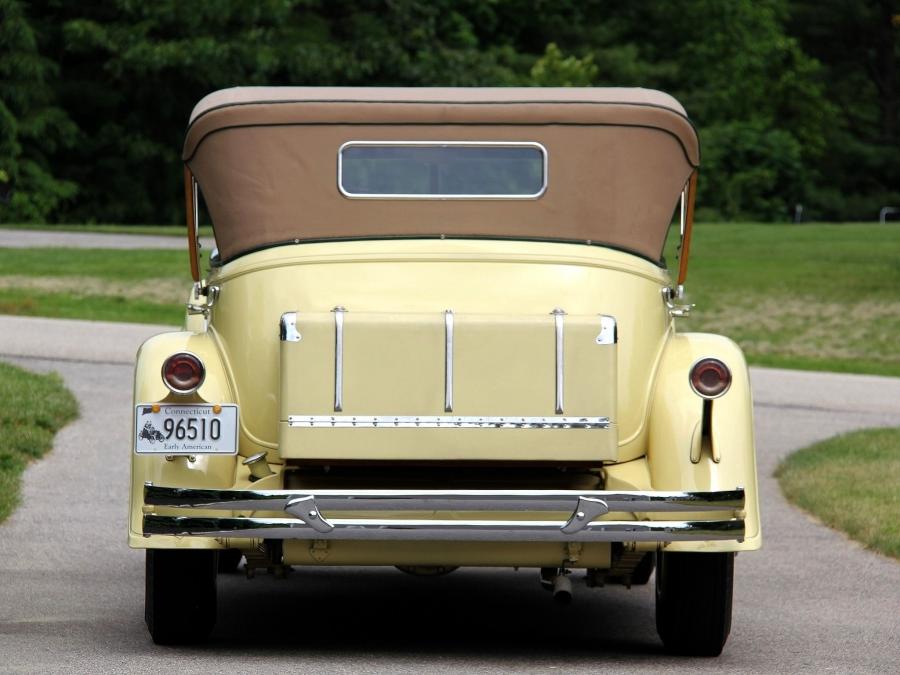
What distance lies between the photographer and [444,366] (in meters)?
5.86

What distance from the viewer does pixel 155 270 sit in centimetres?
2598

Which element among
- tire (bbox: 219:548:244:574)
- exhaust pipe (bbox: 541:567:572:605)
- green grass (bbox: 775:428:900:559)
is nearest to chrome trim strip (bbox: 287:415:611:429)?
exhaust pipe (bbox: 541:567:572:605)

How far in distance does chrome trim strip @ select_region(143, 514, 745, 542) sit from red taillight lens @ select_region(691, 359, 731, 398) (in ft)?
1.83

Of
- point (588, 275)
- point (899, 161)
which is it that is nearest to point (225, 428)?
point (588, 275)

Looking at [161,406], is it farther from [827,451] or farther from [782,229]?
[782,229]

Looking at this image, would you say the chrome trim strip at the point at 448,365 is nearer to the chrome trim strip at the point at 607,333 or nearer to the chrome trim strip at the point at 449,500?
the chrome trim strip at the point at 449,500

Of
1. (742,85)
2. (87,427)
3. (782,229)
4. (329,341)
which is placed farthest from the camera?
(742,85)

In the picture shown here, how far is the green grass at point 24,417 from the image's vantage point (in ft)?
34.9

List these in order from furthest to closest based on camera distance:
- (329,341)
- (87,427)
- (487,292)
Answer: (87,427) < (487,292) < (329,341)

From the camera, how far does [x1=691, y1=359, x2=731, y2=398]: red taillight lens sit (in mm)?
6086

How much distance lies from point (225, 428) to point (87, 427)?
23.1 feet

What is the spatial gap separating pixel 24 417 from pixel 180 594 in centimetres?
637

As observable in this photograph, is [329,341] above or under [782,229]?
above

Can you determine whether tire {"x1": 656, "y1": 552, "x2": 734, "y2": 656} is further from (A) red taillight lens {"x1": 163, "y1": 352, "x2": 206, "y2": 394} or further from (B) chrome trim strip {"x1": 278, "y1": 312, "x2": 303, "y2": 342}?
(A) red taillight lens {"x1": 163, "y1": 352, "x2": 206, "y2": 394}
